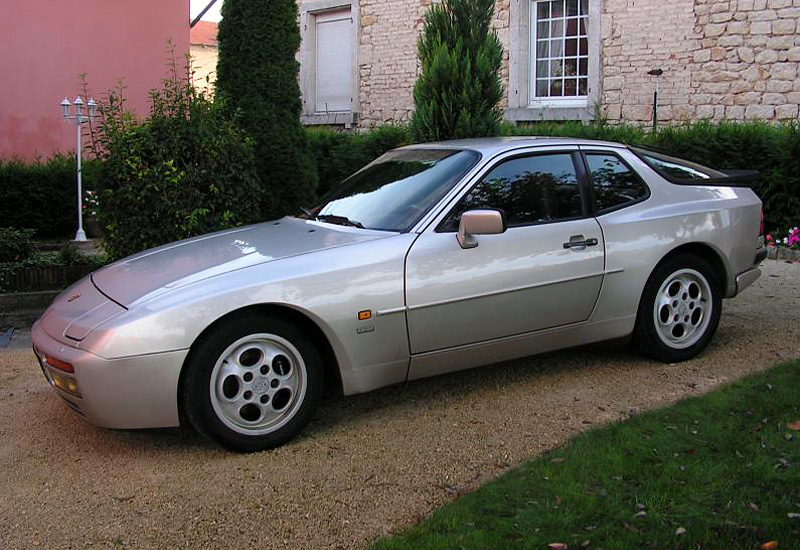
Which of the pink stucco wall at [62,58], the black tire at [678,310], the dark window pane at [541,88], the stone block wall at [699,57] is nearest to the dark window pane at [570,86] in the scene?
the dark window pane at [541,88]

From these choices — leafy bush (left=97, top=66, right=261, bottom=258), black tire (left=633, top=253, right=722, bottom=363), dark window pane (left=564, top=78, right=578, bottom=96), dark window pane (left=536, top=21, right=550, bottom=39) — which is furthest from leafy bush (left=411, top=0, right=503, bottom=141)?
dark window pane (left=536, top=21, right=550, bottom=39)

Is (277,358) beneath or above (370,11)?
beneath

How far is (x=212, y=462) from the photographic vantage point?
4195mm

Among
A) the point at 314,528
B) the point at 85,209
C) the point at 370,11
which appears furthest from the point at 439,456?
the point at 370,11

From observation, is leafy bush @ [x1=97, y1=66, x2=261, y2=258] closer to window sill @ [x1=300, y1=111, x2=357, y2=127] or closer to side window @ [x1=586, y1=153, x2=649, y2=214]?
side window @ [x1=586, y1=153, x2=649, y2=214]

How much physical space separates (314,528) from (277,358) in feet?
3.49

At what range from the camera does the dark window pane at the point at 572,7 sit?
1425 cm

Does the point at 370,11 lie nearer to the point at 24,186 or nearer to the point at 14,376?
the point at 24,186

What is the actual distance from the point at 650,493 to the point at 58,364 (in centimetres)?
284

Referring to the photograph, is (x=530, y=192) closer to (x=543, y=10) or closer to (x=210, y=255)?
(x=210, y=255)

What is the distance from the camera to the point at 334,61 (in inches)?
687

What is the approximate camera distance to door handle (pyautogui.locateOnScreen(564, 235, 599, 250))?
514 cm

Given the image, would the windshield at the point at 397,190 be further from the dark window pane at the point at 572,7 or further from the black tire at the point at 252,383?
the dark window pane at the point at 572,7

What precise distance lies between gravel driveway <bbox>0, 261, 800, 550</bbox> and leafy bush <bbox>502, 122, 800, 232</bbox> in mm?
5036
